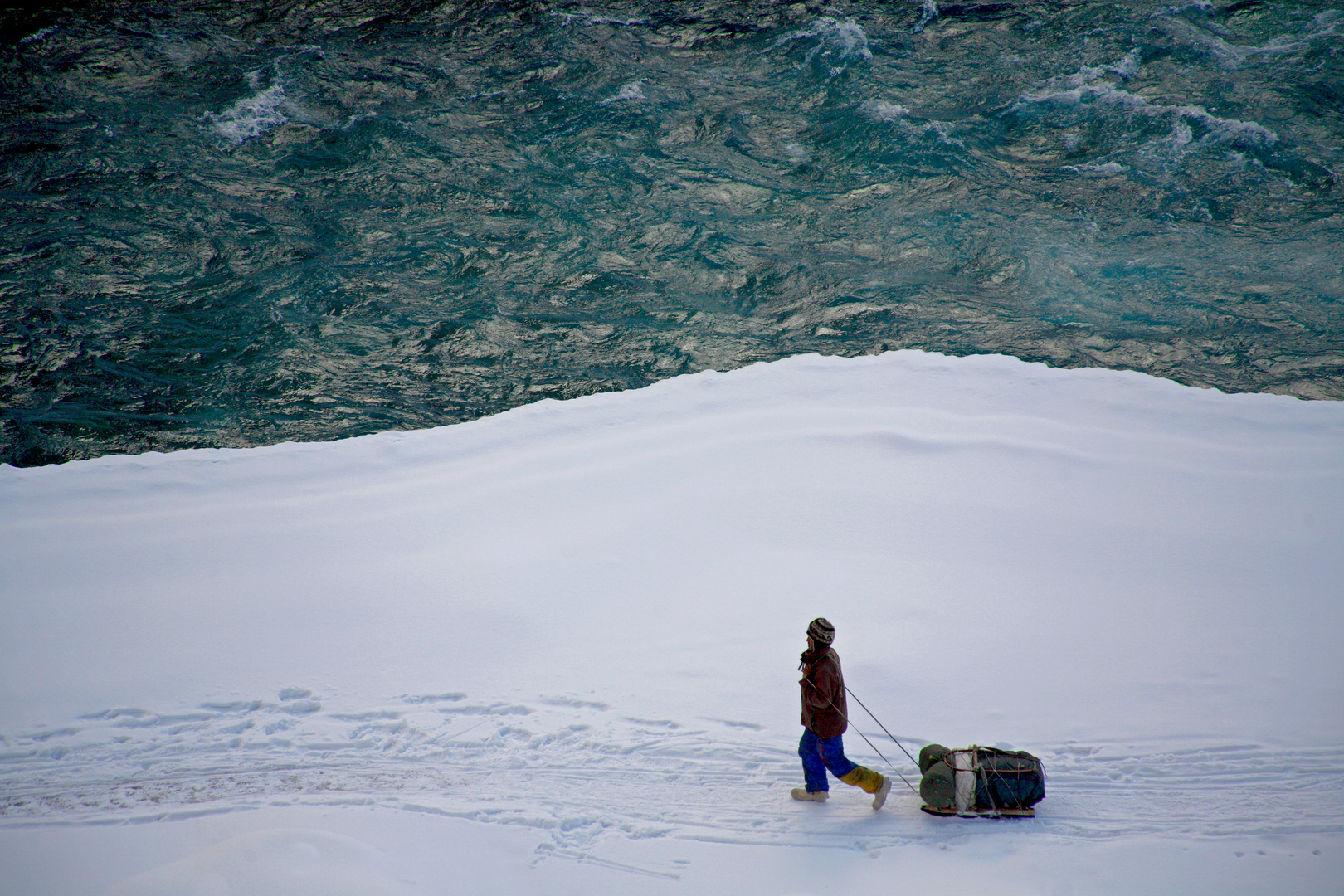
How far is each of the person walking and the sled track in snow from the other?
0.23 metres

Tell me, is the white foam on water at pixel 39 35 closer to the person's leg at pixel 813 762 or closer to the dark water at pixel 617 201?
the dark water at pixel 617 201

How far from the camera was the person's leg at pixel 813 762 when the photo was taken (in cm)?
466

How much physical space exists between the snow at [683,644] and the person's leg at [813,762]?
6.7 inches

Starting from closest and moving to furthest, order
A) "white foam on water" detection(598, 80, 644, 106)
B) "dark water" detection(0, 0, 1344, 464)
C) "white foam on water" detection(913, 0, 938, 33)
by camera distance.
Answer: "dark water" detection(0, 0, 1344, 464) → "white foam on water" detection(598, 80, 644, 106) → "white foam on water" detection(913, 0, 938, 33)

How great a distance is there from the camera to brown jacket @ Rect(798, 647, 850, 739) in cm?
451

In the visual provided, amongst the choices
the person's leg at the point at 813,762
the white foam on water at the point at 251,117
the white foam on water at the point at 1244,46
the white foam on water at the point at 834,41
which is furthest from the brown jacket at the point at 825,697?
the white foam on water at the point at 1244,46

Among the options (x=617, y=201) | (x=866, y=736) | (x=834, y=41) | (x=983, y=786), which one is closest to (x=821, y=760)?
(x=866, y=736)

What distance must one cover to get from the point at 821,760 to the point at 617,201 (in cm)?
975

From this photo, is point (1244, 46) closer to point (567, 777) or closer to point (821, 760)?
point (821, 760)

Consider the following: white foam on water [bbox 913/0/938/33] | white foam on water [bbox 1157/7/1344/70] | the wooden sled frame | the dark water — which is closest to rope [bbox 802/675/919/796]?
the wooden sled frame

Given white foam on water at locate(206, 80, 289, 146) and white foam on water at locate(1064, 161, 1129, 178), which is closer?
white foam on water at locate(1064, 161, 1129, 178)

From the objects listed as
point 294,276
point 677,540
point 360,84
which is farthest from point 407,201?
point 677,540

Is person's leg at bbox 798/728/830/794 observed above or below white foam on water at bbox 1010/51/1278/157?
below

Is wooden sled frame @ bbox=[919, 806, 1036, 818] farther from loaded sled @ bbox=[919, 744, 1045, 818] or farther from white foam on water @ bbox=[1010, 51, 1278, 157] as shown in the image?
white foam on water @ bbox=[1010, 51, 1278, 157]
